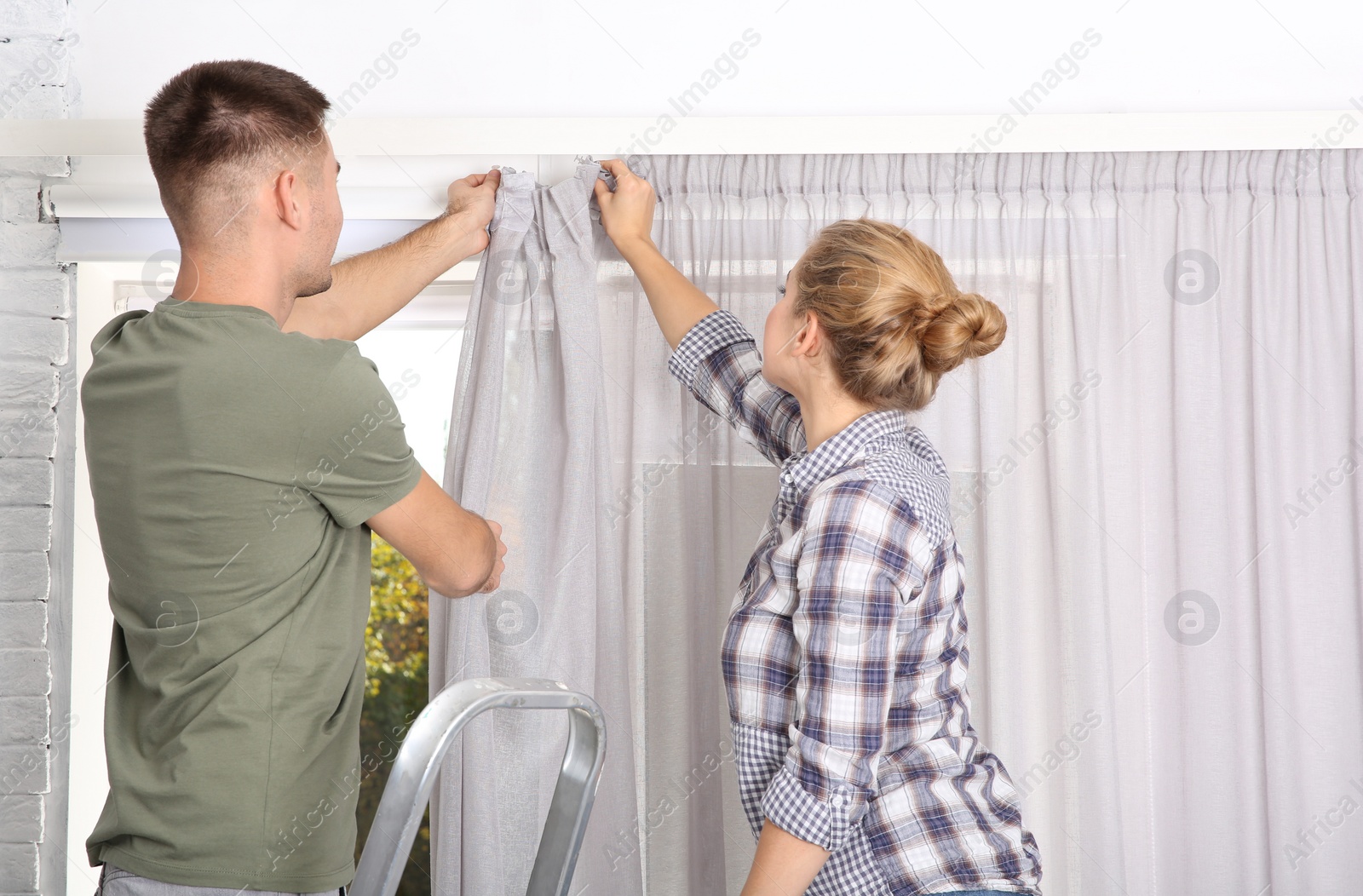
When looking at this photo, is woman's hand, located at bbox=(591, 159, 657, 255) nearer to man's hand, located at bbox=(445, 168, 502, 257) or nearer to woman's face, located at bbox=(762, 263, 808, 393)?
man's hand, located at bbox=(445, 168, 502, 257)

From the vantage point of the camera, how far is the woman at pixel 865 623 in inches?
42.2

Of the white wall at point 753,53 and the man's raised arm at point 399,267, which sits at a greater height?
the white wall at point 753,53

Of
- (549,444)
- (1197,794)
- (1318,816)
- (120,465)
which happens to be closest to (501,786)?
(549,444)

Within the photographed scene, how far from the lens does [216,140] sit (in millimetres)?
1166

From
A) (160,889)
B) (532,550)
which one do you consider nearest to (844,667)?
(532,550)

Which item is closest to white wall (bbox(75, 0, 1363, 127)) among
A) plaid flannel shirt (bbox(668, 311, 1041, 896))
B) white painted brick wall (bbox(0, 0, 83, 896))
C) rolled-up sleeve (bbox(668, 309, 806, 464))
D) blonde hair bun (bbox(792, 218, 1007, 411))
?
white painted brick wall (bbox(0, 0, 83, 896))

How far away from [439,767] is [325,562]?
0.53 meters

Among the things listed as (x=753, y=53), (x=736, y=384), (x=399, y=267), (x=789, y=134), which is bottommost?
(x=736, y=384)

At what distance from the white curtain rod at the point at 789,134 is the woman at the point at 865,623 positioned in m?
0.33

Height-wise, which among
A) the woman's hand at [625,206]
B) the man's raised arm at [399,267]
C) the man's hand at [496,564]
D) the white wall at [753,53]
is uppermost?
the white wall at [753,53]

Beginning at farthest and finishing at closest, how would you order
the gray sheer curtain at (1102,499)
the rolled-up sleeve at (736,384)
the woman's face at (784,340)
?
1. the gray sheer curtain at (1102,499)
2. the rolled-up sleeve at (736,384)
3. the woman's face at (784,340)

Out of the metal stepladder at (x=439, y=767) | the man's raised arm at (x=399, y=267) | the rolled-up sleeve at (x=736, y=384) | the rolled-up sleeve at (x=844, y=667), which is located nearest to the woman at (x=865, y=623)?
the rolled-up sleeve at (x=844, y=667)

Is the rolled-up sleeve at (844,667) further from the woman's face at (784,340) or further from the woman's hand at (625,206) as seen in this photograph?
the woman's hand at (625,206)

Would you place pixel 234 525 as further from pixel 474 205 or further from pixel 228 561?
pixel 474 205
